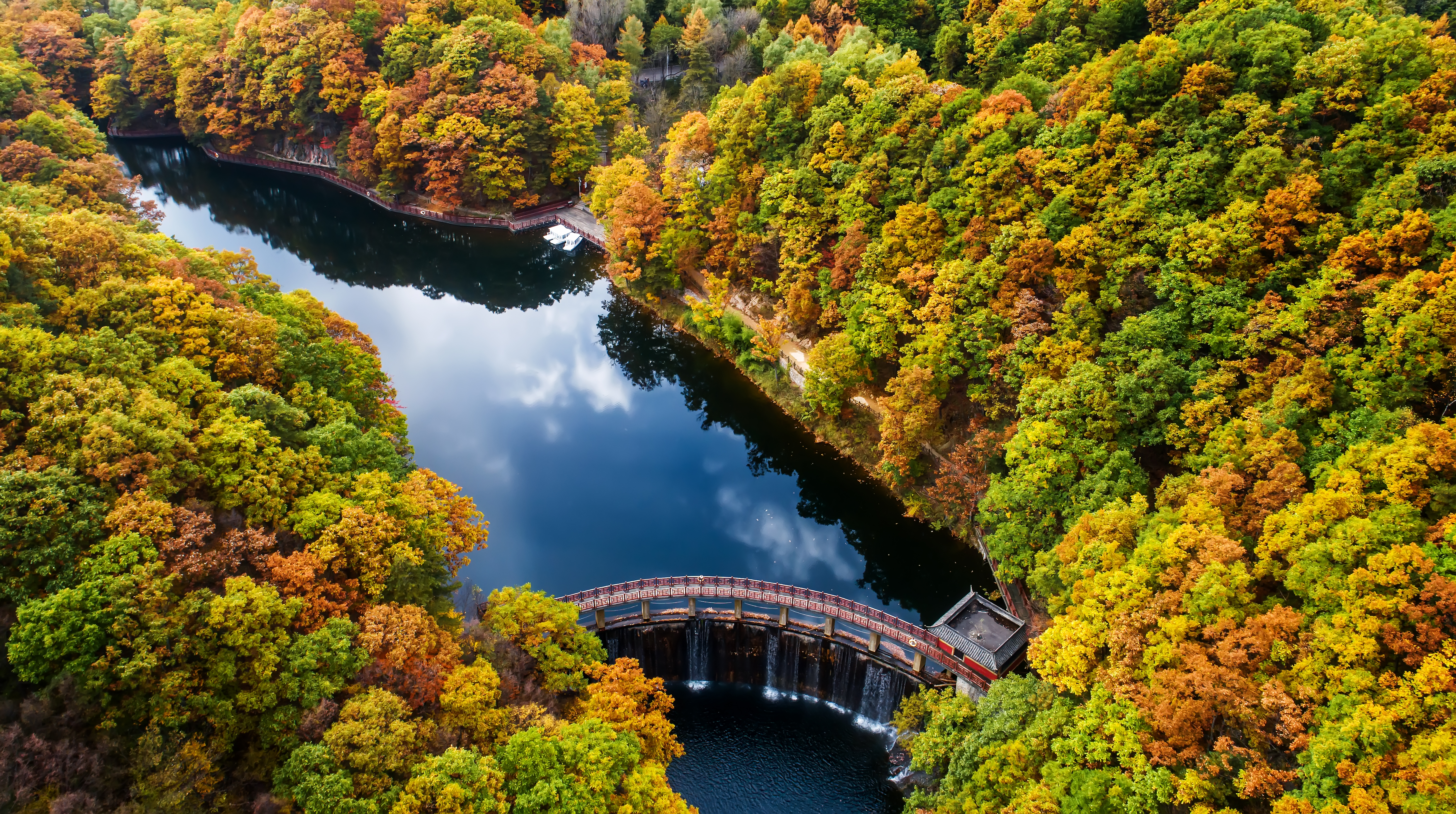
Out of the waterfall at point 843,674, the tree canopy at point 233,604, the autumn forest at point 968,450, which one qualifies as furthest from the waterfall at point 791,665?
the tree canopy at point 233,604

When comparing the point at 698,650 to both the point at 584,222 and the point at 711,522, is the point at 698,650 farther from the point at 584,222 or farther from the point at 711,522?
the point at 584,222

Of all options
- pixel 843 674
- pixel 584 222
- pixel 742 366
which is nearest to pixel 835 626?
pixel 843 674

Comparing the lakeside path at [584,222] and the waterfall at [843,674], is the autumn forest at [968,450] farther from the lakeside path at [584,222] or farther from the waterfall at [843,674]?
the lakeside path at [584,222]

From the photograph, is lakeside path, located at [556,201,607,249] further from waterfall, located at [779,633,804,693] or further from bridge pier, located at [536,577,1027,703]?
waterfall, located at [779,633,804,693]

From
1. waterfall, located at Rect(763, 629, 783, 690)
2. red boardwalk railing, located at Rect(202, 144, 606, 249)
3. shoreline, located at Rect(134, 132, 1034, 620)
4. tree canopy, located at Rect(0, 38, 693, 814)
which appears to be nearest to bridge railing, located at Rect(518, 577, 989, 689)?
waterfall, located at Rect(763, 629, 783, 690)

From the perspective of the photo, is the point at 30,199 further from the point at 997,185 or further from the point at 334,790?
the point at 997,185
